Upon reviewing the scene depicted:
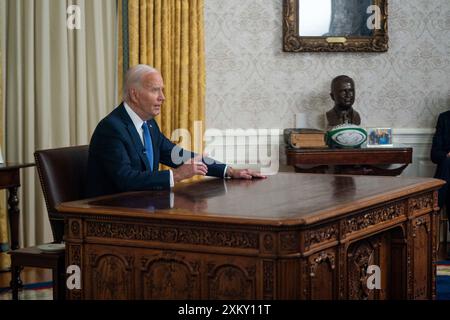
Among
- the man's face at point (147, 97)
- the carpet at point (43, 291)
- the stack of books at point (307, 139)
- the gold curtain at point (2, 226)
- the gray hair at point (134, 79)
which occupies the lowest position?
the carpet at point (43, 291)

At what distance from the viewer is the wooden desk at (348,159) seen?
6.40 meters

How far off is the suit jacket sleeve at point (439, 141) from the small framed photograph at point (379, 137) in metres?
0.37

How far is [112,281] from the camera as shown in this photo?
3.32 metres

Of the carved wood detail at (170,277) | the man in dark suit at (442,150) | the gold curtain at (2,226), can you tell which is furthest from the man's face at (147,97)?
the man in dark suit at (442,150)

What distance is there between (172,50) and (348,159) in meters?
1.67

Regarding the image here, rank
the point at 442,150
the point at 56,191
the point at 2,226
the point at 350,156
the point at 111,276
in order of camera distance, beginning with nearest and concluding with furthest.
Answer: the point at 111,276, the point at 56,191, the point at 2,226, the point at 350,156, the point at 442,150

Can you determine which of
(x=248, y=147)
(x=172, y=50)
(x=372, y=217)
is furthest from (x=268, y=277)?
(x=248, y=147)

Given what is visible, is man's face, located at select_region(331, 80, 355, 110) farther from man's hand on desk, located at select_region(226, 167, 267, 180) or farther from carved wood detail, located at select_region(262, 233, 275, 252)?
carved wood detail, located at select_region(262, 233, 275, 252)

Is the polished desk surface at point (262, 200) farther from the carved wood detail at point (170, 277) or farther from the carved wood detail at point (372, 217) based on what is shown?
the carved wood detail at point (170, 277)

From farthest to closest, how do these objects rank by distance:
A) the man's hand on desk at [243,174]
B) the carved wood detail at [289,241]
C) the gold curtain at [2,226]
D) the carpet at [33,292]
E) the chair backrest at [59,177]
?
the gold curtain at [2,226] < the carpet at [33,292] < the man's hand on desk at [243,174] < the chair backrest at [59,177] < the carved wood detail at [289,241]

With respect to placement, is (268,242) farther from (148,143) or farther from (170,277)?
(148,143)

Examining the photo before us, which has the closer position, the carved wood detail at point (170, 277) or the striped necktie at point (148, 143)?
the carved wood detail at point (170, 277)

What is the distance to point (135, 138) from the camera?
4191 millimetres
